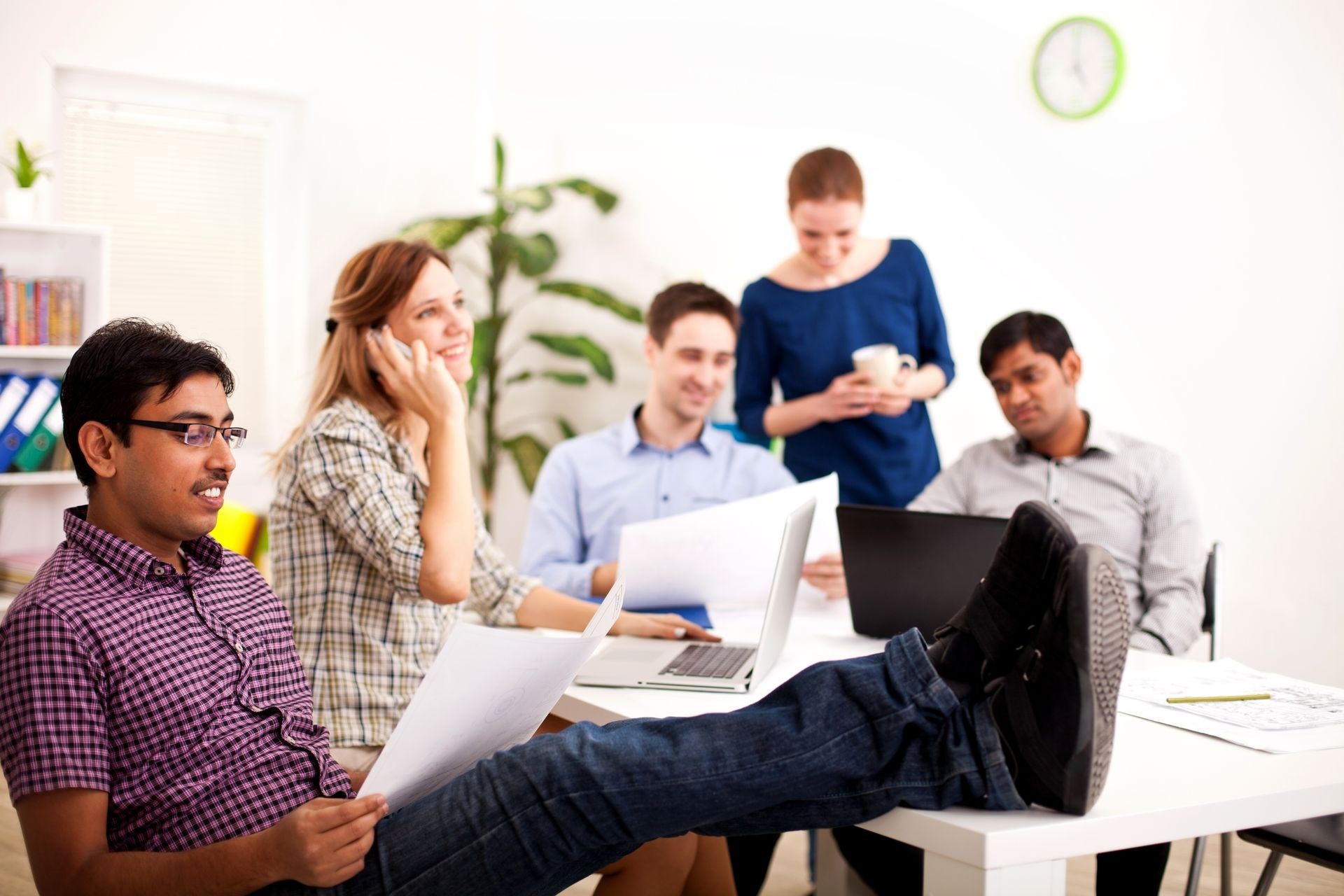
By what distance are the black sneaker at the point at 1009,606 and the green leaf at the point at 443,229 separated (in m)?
3.49

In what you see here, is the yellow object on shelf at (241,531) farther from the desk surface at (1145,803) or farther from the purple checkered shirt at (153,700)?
the desk surface at (1145,803)

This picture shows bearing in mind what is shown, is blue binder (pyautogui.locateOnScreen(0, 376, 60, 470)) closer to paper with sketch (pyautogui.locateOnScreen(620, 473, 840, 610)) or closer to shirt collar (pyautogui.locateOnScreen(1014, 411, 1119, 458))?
paper with sketch (pyautogui.locateOnScreen(620, 473, 840, 610))

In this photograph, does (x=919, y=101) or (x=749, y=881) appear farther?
(x=919, y=101)

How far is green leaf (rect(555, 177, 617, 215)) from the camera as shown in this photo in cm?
449

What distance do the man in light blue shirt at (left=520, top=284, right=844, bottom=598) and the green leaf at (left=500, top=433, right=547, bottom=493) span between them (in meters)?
1.77

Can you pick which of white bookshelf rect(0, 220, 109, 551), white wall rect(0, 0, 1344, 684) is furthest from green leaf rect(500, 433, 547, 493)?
white bookshelf rect(0, 220, 109, 551)

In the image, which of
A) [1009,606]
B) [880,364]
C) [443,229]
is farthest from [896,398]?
[443,229]

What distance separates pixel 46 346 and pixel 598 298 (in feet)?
6.11

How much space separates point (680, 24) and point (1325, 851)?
375 cm

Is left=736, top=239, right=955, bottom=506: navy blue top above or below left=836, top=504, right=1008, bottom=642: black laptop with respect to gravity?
above

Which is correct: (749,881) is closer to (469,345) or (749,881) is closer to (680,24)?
(469,345)

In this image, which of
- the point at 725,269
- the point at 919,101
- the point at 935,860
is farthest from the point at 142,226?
the point at 935,860

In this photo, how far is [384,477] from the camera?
1.71 m

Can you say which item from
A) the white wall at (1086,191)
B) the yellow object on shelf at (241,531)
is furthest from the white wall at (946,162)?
the yellow object on shelf at (241,531)
